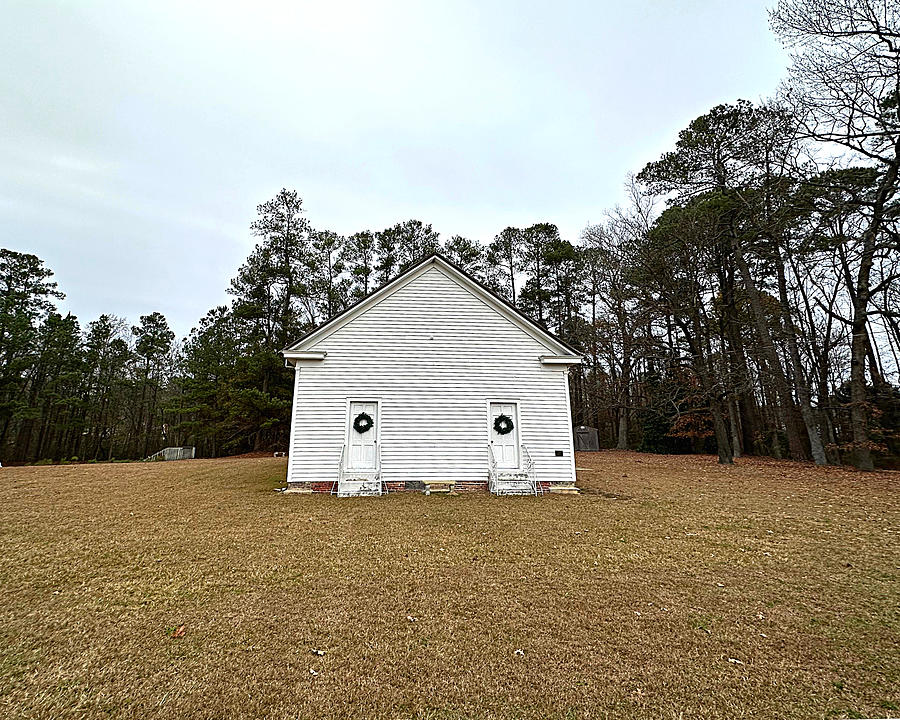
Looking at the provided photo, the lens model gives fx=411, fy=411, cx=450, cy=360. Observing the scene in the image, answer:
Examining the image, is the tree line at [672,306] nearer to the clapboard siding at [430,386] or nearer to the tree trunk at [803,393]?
the tree trunk at [803,393]

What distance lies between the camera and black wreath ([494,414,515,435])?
11.2 m

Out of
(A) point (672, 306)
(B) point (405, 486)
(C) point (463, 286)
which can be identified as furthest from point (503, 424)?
(A) point (672, 306)

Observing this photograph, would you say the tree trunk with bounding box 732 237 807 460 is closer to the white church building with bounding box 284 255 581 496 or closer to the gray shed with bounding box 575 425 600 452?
the gray shed with bounding box 575 425 600 452

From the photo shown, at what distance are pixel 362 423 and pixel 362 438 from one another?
0.40 m

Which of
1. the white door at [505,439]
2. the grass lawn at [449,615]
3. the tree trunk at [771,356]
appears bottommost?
the grass lawn at [449,615]

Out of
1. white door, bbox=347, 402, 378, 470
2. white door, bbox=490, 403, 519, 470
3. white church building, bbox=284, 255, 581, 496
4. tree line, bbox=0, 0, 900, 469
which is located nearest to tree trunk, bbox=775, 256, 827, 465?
tree line, bbox=0, 0, 900, 469

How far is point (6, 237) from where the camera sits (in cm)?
2638

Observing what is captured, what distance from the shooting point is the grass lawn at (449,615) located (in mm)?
2613

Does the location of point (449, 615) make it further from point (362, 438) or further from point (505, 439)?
point (505, 439)

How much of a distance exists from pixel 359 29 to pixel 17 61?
9.09 meters

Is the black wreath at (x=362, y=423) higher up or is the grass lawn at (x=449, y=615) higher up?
the black wreath at (x=362, y=423)

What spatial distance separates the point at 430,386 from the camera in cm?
1123

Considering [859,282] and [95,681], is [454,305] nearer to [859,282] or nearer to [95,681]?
[95,681]

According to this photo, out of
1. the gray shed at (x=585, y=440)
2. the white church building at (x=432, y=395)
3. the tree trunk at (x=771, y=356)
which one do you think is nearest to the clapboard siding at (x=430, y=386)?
the white church building at (x=432, y=395)
